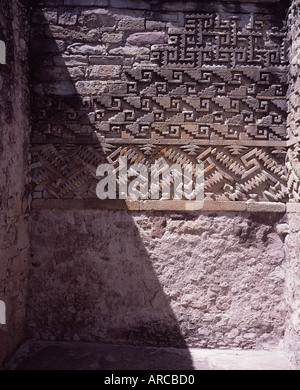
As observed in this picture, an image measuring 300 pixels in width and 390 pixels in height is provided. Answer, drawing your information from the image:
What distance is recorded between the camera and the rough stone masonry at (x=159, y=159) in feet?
11.5

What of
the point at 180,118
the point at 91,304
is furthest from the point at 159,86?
the point at 91,304

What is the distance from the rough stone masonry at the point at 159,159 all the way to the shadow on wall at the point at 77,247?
0.01m

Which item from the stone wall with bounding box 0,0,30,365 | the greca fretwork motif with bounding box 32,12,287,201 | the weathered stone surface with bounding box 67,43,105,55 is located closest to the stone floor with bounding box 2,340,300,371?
the stone wall with bounding box 0,0,30,365

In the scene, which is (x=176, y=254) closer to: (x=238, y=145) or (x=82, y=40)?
(x=238, y=145)

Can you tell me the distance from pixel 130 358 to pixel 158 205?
140 cm

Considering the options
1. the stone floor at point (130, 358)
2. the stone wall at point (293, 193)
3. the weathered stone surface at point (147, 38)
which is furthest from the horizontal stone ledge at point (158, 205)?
the weathered stone surface at point (147, 38)

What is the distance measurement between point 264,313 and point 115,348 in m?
1.45

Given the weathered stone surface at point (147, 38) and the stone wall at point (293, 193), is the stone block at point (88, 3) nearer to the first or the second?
the weathered stone surface at point (147, 38)

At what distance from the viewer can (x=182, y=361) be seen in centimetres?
324

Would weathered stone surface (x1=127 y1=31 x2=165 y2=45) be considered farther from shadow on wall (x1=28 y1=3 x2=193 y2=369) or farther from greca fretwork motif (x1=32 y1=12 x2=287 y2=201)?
shadow on wall (x1=28 y1=3 x2=193 y2=369)

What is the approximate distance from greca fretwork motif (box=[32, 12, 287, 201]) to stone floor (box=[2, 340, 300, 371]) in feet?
4.71

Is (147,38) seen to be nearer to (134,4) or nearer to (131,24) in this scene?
(131,24)

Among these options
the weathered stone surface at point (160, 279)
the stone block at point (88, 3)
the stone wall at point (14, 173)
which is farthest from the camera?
the stone block at point (88, 3)

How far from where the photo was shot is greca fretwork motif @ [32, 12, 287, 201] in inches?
140
